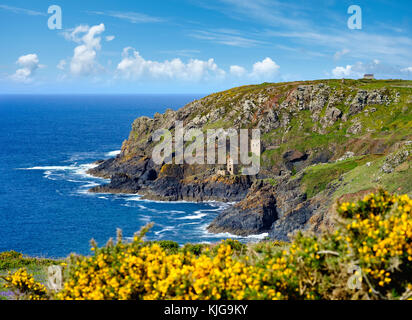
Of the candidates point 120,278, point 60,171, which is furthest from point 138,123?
point 120,278

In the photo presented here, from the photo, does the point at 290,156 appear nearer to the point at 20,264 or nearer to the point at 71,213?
the point at 71,213

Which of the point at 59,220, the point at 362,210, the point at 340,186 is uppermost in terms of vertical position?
the point at 362,210

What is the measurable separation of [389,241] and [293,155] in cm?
9581

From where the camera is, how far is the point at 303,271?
12.8 meters

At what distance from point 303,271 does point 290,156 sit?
95.1 metres

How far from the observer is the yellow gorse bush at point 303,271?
1190 cm

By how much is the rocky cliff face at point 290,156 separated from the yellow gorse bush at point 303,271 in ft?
165

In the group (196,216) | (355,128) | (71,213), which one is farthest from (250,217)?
Answer: (355,128)

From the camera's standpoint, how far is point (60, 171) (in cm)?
12938

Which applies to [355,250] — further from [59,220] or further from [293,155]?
[293,155]

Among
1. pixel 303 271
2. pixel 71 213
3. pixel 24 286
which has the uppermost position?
pixel 303 271

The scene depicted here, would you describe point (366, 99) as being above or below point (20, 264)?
above

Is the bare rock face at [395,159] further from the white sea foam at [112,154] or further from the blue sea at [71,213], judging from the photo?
the white sea foam at [112,154]
